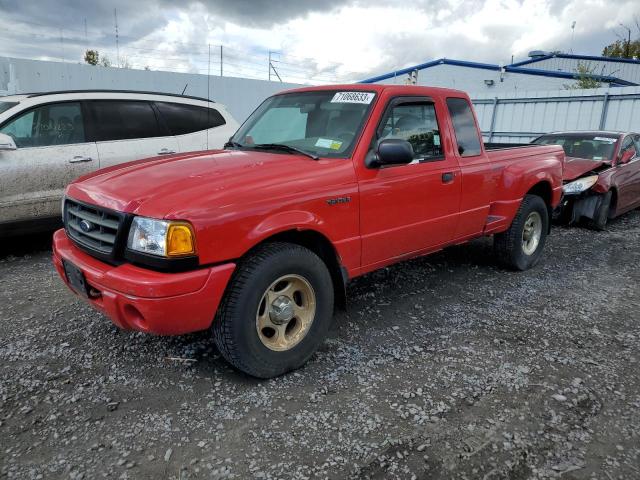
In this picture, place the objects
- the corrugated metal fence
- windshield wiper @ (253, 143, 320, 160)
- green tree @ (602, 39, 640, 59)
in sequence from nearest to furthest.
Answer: windshield wiper @ (253, 143, 320, 160) → the corrugated metal fence → green tree @ (602, 39, 640, 59)

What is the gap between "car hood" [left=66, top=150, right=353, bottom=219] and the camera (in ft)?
8.73

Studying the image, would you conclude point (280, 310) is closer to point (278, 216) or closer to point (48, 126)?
point (278, 216)

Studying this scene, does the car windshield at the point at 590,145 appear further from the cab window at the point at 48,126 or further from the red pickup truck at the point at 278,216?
the cab window at the point at 48,126

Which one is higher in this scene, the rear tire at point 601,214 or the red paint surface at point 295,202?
the red paint surface at point 295,202

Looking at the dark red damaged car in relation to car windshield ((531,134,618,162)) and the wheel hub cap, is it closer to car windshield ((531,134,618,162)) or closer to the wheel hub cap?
car windshield ((531,134,618,162))

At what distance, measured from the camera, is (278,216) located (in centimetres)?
289

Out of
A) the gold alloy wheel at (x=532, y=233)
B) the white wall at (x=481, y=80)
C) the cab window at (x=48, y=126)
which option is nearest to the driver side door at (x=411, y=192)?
the gold alloy wheel at (x=532, y=233)

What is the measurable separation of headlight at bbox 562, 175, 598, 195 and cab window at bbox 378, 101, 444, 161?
14.7ft

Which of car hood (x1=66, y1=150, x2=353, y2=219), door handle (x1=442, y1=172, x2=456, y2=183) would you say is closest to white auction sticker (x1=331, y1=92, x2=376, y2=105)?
car hood (x1=66, y1=150, x2=353, y2=219)

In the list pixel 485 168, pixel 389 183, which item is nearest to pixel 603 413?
pixel 389 183

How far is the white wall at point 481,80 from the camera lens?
2250cm

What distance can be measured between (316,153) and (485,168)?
1.89m

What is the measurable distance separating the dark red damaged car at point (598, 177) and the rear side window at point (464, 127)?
3517 mm

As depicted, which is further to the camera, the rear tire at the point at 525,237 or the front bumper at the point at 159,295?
the rear tire at the point at 525,237
